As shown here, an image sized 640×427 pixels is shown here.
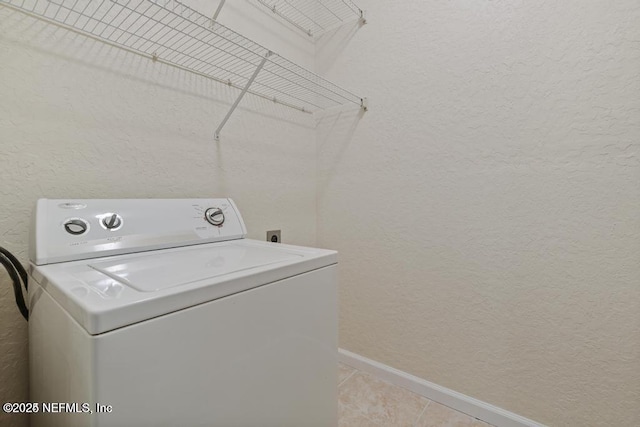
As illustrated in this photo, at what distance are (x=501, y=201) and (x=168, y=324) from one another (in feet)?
4.14

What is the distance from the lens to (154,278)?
585 millimetres

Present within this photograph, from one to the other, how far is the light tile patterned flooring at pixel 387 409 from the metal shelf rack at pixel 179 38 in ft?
4.52

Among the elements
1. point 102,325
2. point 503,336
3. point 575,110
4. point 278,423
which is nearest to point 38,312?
point 102,325

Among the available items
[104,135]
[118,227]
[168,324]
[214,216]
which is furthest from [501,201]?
[104,135]

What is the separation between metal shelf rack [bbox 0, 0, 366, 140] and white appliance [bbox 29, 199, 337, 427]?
1.83 feet

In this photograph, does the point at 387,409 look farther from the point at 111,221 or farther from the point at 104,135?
the point at 104,135

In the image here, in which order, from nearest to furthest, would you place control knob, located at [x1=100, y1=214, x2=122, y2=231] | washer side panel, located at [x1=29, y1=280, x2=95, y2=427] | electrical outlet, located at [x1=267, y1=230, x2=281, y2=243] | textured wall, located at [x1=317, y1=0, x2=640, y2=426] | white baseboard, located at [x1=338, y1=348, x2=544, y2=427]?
washer side panel, located at [x1=29, y1=280, x2=95, y2=427] < control knob, located at [x1=100, y1=214, x2=122, y2=231] < textured wall, located at [x1=317, y1=0, x2=640, y2=426] < white baseboard, located at [x1=338, y1=348, x2=544, y2=427] < electrical outlet, located at [x1=267, y1=230, x2=281, y2=243]

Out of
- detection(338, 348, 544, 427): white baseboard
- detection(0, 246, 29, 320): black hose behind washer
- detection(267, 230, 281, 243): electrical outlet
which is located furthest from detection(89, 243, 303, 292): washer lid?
detection(338, 348, 544, 427): white baseboard

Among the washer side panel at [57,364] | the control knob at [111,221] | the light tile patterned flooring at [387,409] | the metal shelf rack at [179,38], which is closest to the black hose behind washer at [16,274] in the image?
the washer side panel at [57,364]

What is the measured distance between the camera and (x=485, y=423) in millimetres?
1234

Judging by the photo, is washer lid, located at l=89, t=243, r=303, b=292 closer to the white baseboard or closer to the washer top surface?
the washer top surface

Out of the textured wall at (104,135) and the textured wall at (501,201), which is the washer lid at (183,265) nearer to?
the textured wall at (104,135)

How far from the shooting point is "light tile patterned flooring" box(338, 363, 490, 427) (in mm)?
1232

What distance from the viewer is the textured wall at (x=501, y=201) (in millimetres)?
1006
